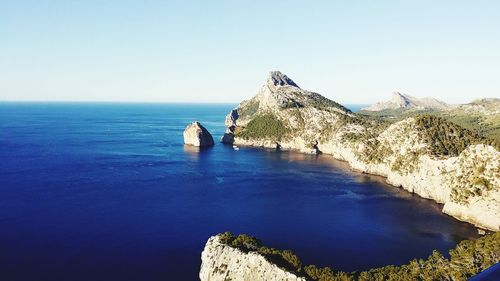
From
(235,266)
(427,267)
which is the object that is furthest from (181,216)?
(427,267)

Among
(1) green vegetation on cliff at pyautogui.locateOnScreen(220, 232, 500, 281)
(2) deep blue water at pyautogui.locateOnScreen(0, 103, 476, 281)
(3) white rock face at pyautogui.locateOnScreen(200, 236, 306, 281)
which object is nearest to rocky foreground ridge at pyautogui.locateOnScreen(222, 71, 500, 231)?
(2) deep blue water at pyautogui.locateOnScreen(0, 103, 476, 281)

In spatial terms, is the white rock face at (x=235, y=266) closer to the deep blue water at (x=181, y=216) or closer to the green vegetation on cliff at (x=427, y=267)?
the green vegetation on cliff at (x=427, y=267)

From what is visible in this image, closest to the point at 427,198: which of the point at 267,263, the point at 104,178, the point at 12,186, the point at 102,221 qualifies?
the point at 267,263

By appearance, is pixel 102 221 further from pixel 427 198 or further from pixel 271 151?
pixel 271 151

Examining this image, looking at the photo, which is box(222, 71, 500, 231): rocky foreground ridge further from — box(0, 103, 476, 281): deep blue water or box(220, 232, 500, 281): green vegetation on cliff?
box(220, 232, 500, 281): green vegetation on cliff

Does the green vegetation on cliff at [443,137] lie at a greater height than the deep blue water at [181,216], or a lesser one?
greater

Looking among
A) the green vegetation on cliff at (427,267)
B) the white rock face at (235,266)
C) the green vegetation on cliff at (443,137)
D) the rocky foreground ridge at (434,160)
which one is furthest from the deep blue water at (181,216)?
the green vegetation on cliff at (443,137)
